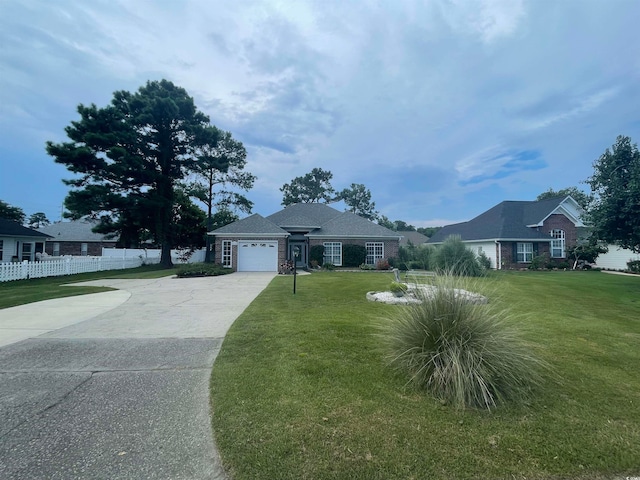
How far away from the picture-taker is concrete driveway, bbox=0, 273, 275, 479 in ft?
7.79

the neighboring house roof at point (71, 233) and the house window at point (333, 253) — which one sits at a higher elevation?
the neighboring house roof at point (71, 233)

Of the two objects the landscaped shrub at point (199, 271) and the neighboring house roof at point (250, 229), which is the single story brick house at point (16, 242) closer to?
the landscaped shrub at point (199, 271)

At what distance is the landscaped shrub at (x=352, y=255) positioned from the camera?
2417 cm

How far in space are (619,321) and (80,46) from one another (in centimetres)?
1980

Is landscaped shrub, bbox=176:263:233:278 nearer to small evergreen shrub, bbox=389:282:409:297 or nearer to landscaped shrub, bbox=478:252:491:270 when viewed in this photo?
small evergreen shrub, bbox=389:282:409:297

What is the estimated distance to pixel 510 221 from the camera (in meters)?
26.3

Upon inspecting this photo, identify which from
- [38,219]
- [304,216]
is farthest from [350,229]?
[38,219]

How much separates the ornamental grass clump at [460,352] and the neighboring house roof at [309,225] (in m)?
18.0

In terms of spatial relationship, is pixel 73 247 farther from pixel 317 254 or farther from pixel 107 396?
pixel 107 396

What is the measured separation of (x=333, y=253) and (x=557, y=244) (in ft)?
63.6

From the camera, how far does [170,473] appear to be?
88.4 inches

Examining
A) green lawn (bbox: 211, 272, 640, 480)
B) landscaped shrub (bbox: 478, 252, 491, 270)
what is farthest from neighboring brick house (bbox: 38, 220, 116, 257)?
green lawn (bbox: 211, 272, 640, 480)

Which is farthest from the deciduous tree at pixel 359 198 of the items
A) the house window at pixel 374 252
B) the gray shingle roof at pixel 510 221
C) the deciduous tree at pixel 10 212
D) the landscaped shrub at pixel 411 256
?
the deciduous tree at pixel 10 212

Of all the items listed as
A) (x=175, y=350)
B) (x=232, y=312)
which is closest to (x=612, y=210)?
(x=232, y=312)
